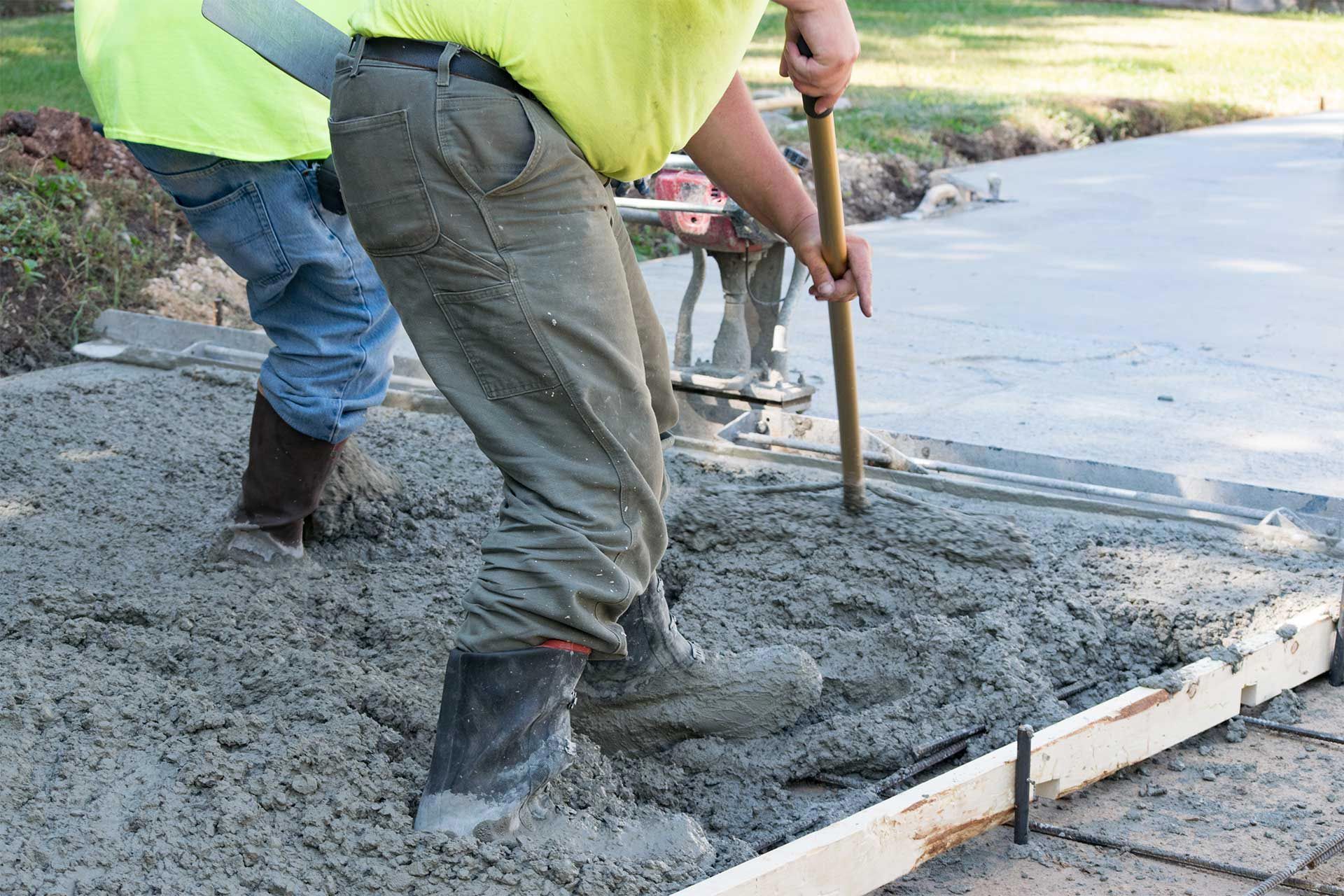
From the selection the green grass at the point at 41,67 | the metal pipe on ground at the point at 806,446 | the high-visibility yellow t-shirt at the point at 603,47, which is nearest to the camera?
the high-visibility yellow t-shirt at the point at 603,47

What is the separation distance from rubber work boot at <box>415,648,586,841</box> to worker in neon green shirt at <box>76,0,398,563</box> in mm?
1009

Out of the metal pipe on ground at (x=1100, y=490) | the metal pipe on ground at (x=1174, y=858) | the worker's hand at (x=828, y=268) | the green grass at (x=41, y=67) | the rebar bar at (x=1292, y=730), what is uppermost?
the green grass at (x=41, y=67)

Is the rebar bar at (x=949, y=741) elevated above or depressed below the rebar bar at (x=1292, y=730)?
above

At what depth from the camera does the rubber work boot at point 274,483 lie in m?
2.77

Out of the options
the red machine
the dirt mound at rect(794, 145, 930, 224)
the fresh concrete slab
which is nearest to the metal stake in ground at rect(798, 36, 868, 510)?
the red machine

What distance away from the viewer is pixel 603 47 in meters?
1.75

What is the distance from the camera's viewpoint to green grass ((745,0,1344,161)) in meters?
9.97

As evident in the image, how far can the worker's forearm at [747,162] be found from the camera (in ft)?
7.33

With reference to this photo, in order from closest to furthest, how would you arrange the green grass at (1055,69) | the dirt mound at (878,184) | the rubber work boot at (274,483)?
the rubber work boot at (274,483)
the dirt mound at (878,184)
the green grass at (1055,69)

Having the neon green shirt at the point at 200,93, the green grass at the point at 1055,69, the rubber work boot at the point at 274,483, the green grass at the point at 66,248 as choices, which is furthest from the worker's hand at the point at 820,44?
the green grass at the point at 1055,69

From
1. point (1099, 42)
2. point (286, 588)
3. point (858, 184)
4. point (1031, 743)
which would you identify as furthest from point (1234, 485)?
point (1099, 42)

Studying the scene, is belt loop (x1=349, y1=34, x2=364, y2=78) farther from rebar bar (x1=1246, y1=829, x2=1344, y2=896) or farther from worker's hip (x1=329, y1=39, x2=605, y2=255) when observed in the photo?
rebar bar (x1=1246, y1=829, x2=1344, y2=896)

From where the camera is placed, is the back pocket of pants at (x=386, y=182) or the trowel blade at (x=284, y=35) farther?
the trowel blade at (x=284, y=35)

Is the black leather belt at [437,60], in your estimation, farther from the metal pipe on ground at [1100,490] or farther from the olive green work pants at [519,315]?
the metal pipe on ground at [1100,490]
